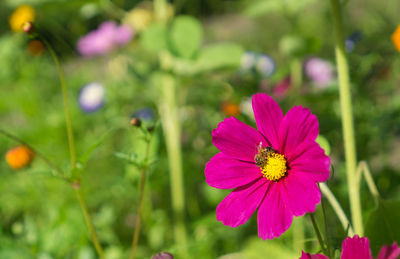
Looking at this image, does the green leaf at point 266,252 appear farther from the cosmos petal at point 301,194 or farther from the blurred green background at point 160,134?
the cosmos petal at point 301,194

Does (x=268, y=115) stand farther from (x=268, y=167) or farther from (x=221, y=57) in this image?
(x=221, y=57)

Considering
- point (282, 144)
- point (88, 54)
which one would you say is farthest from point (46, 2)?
point (282, 144)

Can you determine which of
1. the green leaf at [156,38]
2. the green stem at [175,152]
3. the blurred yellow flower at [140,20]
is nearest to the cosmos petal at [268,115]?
the green leaf at [156,38]

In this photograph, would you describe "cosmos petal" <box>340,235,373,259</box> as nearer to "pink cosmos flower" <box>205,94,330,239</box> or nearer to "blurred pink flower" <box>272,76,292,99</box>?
"pink cosmos flower" <box>205,94,330,239</box>

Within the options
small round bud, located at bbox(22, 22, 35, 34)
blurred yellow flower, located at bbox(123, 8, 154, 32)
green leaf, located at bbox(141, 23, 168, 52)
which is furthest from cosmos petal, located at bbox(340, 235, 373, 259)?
blurred yellow flower, located at bbox(123, 8, 154, 32)

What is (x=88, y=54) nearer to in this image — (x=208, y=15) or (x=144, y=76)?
(x=144, y=76)

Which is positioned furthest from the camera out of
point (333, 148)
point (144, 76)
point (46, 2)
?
point (333, 148)
